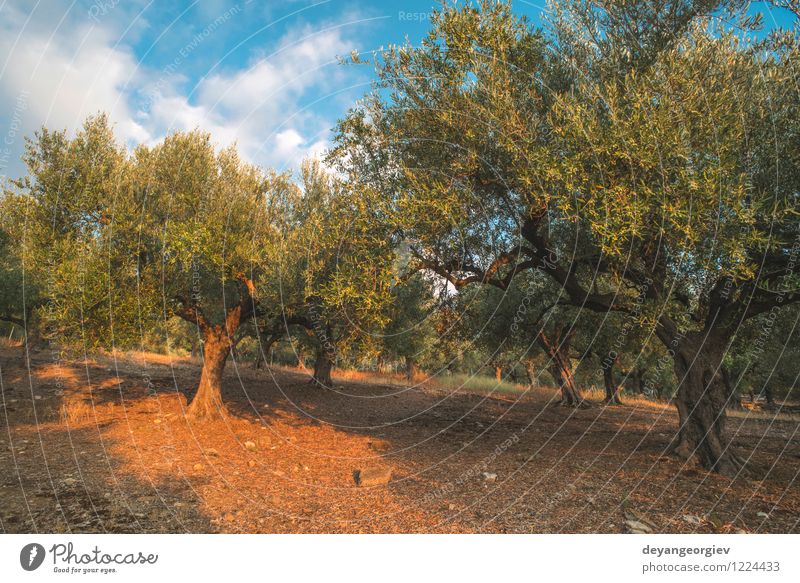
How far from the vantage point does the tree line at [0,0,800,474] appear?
10320 millimetres

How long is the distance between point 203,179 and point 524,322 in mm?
20697

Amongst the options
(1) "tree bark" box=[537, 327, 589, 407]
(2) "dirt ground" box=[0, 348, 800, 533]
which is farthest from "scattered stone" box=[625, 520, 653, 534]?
(1) "tree bark" box=[537, 327, 589, 407]

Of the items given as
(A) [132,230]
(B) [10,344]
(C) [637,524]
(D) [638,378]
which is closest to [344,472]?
(C) [637,524]

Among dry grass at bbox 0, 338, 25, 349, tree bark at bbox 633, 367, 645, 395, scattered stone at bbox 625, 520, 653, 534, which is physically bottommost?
tree bark at bbox 633, 367, 645, 395

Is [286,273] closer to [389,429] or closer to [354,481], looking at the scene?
[354,481]

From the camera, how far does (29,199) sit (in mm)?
16609

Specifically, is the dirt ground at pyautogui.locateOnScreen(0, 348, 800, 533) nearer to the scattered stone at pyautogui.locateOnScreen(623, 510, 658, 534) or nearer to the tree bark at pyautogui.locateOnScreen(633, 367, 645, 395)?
the scattered stone at pyautogui.locateOnScreen(623, 510, 658, 534)

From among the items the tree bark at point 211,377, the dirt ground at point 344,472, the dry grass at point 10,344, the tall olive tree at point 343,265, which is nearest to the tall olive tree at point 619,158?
the tall olive tree at point 343,265

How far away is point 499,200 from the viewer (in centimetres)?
1542

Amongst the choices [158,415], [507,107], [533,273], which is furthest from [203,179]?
[533,273]

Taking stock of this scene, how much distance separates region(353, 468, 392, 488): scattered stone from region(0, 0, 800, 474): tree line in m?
4.29

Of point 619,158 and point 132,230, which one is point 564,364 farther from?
point 132,230

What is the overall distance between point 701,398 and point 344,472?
1167 cm

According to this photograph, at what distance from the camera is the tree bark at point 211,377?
64.5 feet
